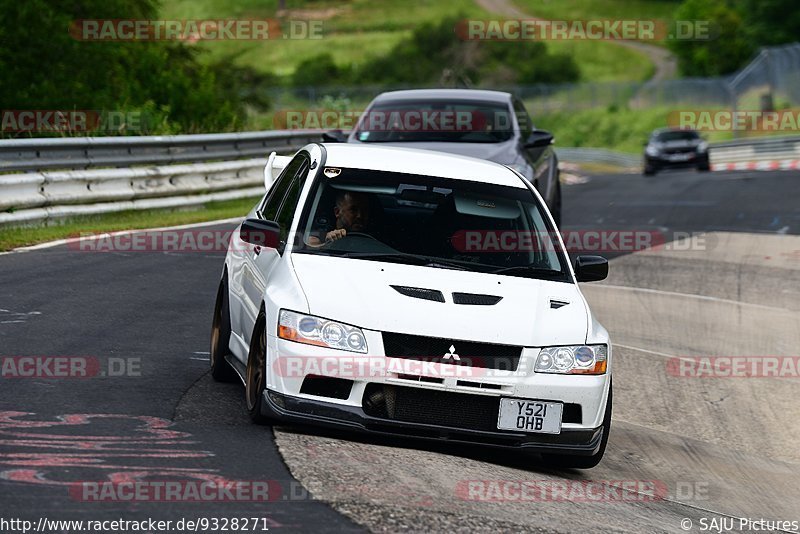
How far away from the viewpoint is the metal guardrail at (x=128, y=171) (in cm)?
1689

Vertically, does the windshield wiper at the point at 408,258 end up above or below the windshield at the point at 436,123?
above

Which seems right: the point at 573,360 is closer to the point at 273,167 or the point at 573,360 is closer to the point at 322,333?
the point at 322,333

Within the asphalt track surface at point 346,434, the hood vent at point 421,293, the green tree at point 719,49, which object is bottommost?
the green tree at point 719,49

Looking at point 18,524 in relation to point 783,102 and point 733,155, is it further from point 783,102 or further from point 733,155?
point 783,102

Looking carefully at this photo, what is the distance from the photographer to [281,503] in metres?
5.89

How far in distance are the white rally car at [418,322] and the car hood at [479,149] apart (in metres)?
A: 5.94

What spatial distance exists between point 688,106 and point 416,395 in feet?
207

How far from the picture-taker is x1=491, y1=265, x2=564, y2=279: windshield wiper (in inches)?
312

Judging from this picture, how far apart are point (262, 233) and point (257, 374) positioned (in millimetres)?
829

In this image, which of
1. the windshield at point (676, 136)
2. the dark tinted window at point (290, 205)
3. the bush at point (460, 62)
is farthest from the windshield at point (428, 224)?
the bush at point (460, 62)

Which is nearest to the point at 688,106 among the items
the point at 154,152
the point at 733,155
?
the point at 733,155

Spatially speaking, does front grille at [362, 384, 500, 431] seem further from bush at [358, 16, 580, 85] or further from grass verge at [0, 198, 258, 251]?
bush at [358, 16, 580, 85]

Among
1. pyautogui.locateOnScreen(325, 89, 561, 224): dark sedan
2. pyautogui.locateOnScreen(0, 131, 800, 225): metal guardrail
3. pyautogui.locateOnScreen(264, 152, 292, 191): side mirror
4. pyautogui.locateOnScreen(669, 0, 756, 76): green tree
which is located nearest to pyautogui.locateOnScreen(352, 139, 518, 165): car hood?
pyautogui.locateOnScreen(325, 89, 561, 224): dark sedan

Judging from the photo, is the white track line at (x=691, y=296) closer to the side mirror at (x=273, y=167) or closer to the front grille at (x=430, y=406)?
the side mirror at (x=273, y=167)
